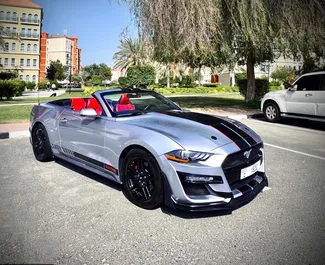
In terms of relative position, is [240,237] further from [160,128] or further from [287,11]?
[287,11]

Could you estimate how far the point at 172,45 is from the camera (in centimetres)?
1148

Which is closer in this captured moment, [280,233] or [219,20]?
[280,233]

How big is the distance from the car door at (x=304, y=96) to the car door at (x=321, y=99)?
0.09 meters

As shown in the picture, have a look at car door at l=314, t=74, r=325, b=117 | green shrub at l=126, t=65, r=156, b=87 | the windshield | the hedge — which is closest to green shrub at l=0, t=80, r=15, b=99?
the hedge

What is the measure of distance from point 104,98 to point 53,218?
175 cm

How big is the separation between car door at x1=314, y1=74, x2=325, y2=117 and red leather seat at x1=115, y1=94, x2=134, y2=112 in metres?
6.65

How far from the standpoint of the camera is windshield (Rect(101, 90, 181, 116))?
390cm

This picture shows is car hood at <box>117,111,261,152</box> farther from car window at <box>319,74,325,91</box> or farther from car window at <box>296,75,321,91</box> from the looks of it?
car window at <box>296,75,321,91</box>

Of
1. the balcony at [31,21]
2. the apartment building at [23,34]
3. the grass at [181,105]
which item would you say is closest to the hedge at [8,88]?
the apartment building at [23,34]

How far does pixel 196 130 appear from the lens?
312cm

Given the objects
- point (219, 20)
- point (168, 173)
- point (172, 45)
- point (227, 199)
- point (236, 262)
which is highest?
point (219, 20)

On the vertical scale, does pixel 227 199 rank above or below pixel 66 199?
above

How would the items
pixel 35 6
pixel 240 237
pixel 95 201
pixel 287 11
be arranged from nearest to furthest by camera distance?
pixel 240 237 → pixel 95 201 → pixel 287 11 → pixel 35 6

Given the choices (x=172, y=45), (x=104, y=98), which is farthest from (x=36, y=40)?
(x=104, y=98)
